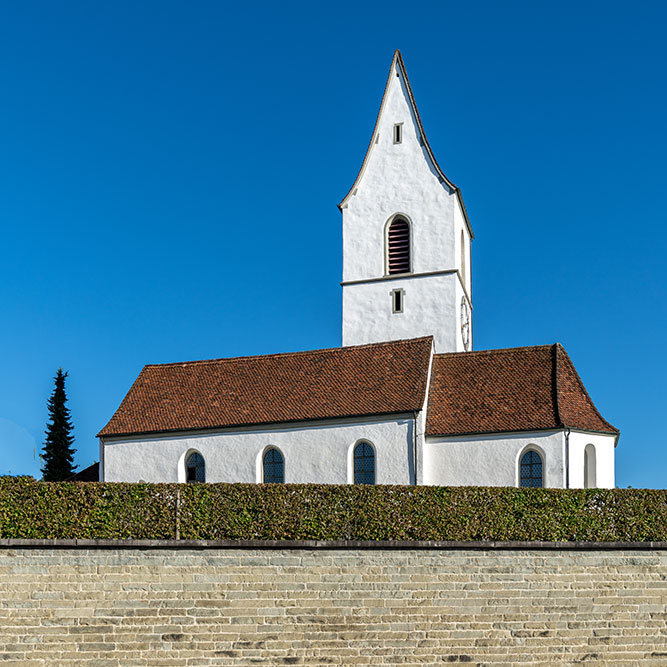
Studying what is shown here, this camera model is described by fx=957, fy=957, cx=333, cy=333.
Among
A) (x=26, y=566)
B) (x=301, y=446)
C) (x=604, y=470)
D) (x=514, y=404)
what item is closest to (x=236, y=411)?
(x=301, y=446)

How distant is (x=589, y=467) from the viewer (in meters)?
35.7

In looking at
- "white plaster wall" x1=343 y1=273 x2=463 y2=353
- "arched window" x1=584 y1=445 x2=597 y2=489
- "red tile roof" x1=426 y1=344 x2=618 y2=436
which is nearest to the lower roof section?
"red tile roof" x1=426 y1=344 x2=618 y2=436

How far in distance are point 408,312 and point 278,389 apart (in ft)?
28.6

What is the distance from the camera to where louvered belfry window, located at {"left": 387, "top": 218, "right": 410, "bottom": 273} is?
46094mm

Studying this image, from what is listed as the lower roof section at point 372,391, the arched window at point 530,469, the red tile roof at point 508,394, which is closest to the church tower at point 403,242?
the lower roof section at point 372,391

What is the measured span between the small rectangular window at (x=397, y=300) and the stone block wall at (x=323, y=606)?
76.2ft

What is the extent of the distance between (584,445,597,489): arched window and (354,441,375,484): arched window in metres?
7.93

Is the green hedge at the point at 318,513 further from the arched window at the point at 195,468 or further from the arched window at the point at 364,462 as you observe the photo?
the arched window at the point at 195,468

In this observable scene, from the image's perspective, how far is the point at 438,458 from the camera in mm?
35844

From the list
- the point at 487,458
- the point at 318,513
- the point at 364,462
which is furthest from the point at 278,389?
the point at 318,513

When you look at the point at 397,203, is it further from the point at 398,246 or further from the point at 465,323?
the point at 465,323

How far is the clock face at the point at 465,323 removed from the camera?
45781mm

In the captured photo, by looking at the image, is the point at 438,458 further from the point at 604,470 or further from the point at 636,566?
the point at 636,566

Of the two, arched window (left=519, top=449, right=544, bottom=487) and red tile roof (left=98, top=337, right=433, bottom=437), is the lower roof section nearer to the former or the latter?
red tile roof (left=98, top=337, right=433, bottom=437)
